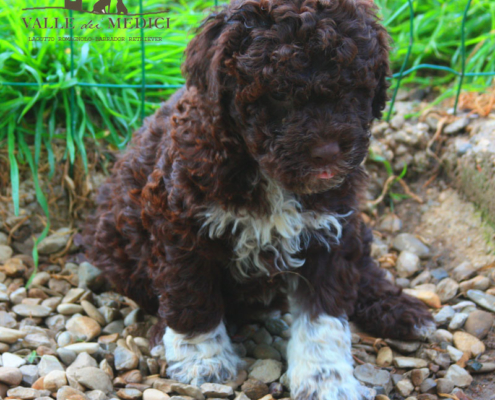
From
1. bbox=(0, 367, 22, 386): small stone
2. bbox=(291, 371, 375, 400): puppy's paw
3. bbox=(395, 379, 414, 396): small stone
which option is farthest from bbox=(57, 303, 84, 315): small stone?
bbox=(395, 379, 414, 396): small stone

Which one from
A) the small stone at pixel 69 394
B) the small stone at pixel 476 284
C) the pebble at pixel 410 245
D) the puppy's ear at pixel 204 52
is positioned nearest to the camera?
the puppy's ear at pixel 204 52

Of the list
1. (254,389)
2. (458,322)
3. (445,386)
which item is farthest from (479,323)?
(254,389)

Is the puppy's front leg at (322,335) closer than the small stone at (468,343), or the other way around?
the puppy's front leg at (322,335)

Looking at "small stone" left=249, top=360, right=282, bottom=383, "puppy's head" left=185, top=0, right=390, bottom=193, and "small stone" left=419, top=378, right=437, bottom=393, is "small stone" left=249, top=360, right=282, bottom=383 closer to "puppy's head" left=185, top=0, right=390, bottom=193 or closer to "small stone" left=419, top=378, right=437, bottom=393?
"small stone" left=419, top=378, right=437, bottom=393

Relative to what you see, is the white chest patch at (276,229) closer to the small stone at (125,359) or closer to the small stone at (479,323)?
the small stone at (125,359)

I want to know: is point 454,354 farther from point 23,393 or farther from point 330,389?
point 23,393

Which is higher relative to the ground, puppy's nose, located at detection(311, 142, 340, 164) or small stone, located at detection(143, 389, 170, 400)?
puppy's nose, located at detection(311, 142, 340, 164)

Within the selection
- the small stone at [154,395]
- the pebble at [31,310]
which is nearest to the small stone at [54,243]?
the pebble at [31,310]
